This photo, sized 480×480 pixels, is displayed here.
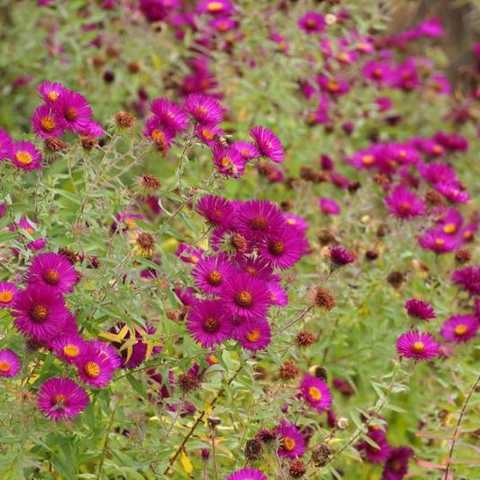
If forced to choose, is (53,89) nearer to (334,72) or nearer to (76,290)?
(76,290)

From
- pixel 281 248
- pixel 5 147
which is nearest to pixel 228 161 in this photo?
pixel 281 248

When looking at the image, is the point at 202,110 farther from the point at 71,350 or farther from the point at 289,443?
the point at 289,443

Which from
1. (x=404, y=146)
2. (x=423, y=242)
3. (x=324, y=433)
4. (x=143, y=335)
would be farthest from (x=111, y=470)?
(x=404, y=146)

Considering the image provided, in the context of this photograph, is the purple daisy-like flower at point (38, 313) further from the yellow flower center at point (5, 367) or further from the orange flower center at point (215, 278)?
the orange flower center at point (215, 278)

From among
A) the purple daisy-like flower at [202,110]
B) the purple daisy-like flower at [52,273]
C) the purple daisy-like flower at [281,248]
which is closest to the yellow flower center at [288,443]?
the purple daisy-like flower at [281,248]

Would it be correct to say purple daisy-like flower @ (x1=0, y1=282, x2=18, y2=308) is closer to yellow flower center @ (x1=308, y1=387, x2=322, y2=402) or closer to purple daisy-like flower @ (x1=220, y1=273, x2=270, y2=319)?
purple daisy-like flower @ (x1=220, y1=273, x2=270, y2=319)

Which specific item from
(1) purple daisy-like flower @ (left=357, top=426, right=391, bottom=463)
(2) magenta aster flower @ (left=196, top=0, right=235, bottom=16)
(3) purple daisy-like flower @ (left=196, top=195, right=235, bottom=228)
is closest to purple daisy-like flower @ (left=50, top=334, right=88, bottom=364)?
(3) purple daisy-like flower @ (left=196, top=195, right=235, bottom=228)
